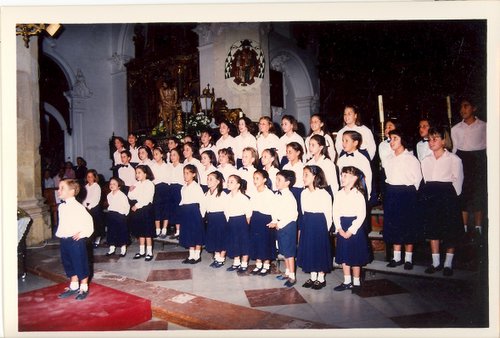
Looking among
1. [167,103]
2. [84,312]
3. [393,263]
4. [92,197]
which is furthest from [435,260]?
[167,103]

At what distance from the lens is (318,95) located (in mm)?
8969

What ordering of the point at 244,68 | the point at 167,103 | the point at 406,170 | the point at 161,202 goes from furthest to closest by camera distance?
the point at 167,103
the point at 244,68
the point at 161,202
the point at 406,170

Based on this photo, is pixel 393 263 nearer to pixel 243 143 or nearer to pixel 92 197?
pixel 243 143

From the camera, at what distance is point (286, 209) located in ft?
11.5

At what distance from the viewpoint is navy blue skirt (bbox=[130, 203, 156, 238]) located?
4.45 metres

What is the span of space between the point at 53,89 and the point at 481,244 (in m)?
10.4

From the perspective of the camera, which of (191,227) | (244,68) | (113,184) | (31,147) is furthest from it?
(244,68)

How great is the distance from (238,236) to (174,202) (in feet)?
5.02

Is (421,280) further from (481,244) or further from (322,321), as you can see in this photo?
(322,321)

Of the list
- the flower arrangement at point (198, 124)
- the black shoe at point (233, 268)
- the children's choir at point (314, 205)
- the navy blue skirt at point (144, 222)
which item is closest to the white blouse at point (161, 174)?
the children's choir at point (314, 205)

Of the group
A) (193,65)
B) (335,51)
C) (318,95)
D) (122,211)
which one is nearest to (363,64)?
(335,51)

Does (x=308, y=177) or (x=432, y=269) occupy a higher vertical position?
(x=308, y=177)

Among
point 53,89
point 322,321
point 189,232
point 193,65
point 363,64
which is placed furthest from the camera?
point 53,89

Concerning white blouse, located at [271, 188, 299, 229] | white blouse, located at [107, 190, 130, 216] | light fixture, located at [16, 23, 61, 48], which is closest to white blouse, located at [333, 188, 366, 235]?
white blouse, located at [271, 188, 299, 229]
